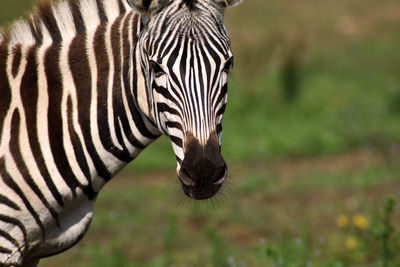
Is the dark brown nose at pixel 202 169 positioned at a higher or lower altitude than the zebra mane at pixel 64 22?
lower

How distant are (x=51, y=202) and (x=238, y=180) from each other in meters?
6.27

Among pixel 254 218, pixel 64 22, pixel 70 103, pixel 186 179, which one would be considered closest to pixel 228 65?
pixel 186 179

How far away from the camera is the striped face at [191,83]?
3.43m

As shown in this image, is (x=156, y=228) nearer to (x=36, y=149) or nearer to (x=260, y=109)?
(x=36, y=149)

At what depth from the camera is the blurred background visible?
6.54 m

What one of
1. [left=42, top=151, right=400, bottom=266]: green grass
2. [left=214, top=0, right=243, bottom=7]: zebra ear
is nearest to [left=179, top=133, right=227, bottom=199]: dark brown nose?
[left=214, top=0, right=243, bottom=7]: zebra ear

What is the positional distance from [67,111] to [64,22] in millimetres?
529

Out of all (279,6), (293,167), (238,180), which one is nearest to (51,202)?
(238,180)

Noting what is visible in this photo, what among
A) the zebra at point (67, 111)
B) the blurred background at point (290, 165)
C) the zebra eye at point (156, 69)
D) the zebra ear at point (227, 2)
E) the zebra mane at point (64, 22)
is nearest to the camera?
the zebra eye at point (156, 69)

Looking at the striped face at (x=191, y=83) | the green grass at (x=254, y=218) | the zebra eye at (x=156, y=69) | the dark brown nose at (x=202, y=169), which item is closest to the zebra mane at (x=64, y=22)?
the striped face at (x=191, y=83)

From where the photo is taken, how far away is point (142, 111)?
3957 mm

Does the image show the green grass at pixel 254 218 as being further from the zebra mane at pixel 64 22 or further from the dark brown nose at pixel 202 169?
the zebra mane at pixel 64 22

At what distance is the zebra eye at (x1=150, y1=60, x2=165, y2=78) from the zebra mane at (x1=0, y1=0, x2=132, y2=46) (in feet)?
2.20

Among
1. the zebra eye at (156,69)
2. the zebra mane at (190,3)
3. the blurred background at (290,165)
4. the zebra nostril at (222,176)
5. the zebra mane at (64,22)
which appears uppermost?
the zebra mane at (190,3)
